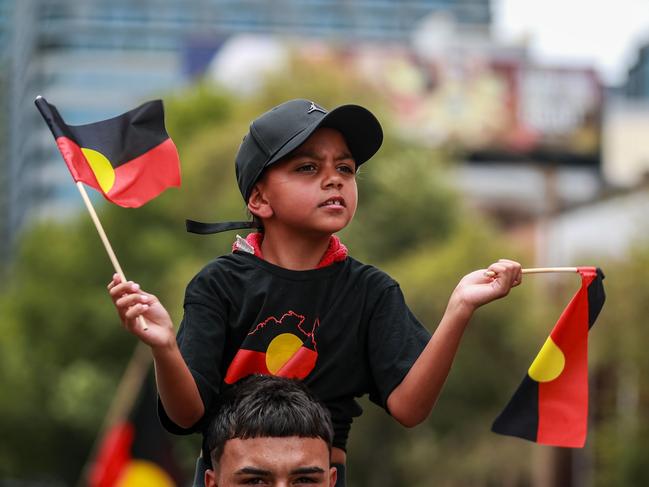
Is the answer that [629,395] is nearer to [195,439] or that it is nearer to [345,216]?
[195,439]

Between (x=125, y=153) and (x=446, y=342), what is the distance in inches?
54.0

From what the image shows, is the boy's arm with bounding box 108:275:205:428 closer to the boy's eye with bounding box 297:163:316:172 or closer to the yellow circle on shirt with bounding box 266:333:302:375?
the yellow circle on shirt with bounding box 266:333:302:375

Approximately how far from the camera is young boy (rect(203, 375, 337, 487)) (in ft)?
14.8

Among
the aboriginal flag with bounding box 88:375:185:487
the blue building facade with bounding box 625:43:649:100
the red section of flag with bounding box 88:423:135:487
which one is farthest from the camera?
the blue building facade with bounding box 625:43:649:100

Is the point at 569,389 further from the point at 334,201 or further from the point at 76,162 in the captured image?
the point at 76,162

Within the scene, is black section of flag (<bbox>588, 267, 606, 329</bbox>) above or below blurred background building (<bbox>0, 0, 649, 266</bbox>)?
below

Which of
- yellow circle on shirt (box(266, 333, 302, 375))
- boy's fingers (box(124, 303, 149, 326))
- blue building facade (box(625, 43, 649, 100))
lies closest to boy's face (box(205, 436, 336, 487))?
yellow circle on shirt (box(266, 333, 302, 375))

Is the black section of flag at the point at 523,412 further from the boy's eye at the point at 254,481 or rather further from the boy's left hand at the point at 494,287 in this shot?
the boy's eye at the point at 254,481

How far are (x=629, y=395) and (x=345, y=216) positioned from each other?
2575 centimetres

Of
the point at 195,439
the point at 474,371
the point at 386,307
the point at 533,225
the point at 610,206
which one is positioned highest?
the point at 533,225

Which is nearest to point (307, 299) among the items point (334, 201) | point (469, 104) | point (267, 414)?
point (334, 201)

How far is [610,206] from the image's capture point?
1670 inches

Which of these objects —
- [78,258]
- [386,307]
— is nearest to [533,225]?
[78,258]

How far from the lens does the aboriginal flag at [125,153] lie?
507 cm
